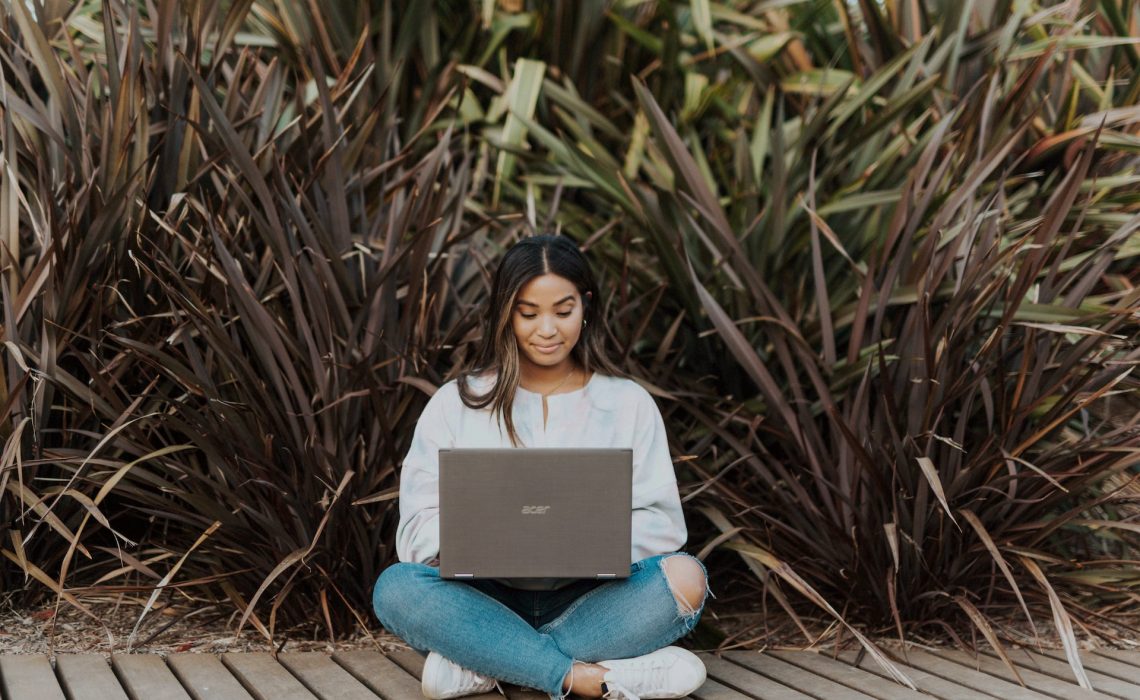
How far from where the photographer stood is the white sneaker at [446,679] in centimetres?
219

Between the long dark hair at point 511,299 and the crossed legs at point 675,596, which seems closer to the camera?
the crossed legs at point 675,596

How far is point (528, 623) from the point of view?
2336 mm

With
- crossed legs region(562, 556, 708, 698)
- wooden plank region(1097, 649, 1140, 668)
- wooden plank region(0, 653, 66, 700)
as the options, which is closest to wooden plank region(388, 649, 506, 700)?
crossed legs region(562, 556, 708, 698)

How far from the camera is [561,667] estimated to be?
220 cm

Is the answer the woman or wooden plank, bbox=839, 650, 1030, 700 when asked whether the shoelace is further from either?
wooden plank, bbox=839, 650, 1030, 700

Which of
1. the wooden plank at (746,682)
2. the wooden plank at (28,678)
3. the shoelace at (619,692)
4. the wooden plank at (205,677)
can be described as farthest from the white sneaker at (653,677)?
the wooden plank at (28,678)

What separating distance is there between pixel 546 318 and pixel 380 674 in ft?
2.59

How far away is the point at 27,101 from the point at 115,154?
1.53 ft

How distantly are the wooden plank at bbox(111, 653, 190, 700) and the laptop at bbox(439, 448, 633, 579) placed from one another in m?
0.62

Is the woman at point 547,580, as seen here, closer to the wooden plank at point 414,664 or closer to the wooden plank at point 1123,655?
the wooden plank at point 414,664

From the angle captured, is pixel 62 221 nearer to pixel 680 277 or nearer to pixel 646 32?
pixel 680 277

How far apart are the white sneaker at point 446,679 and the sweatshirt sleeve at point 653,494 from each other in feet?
1.30

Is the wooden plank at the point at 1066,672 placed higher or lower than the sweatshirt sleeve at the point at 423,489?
lower

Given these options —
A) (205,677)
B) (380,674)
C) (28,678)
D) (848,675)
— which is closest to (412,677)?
(380,674)
